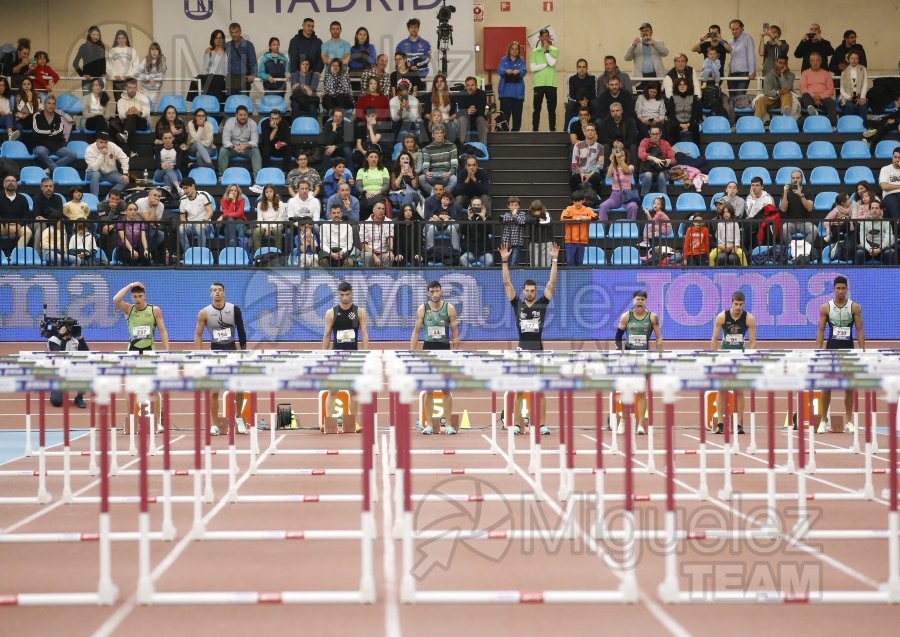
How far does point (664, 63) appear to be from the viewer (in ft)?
92.4

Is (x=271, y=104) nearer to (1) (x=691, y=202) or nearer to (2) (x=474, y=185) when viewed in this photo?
(2) (x=474, y=185)

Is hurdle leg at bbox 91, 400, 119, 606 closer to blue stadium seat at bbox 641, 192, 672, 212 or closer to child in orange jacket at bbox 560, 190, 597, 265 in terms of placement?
child in orange jacket at bbox 560, 190, 597, 265

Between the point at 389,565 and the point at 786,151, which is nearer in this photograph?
the point at 389,565

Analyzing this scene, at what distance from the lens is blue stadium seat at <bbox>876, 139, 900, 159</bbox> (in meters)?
24.2

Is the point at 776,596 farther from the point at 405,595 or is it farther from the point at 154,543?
the point at 154,543

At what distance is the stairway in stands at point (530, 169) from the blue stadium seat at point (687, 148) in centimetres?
241

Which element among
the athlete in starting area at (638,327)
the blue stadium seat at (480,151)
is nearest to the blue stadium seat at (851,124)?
the blue stadium seat at (480,151)

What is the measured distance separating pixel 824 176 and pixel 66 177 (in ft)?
52.6

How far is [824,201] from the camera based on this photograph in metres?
22.5

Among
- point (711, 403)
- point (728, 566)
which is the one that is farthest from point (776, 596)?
point (711, 403)

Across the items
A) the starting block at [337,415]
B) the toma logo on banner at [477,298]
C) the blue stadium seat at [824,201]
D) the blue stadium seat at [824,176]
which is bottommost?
the starting block at [337,415]

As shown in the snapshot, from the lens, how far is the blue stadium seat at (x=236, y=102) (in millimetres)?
25516

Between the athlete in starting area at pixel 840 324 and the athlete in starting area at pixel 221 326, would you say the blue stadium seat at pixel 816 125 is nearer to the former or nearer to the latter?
the athlete in starting area at pixel 840 324

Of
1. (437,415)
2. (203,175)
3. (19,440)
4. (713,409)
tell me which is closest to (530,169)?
(203,175)
